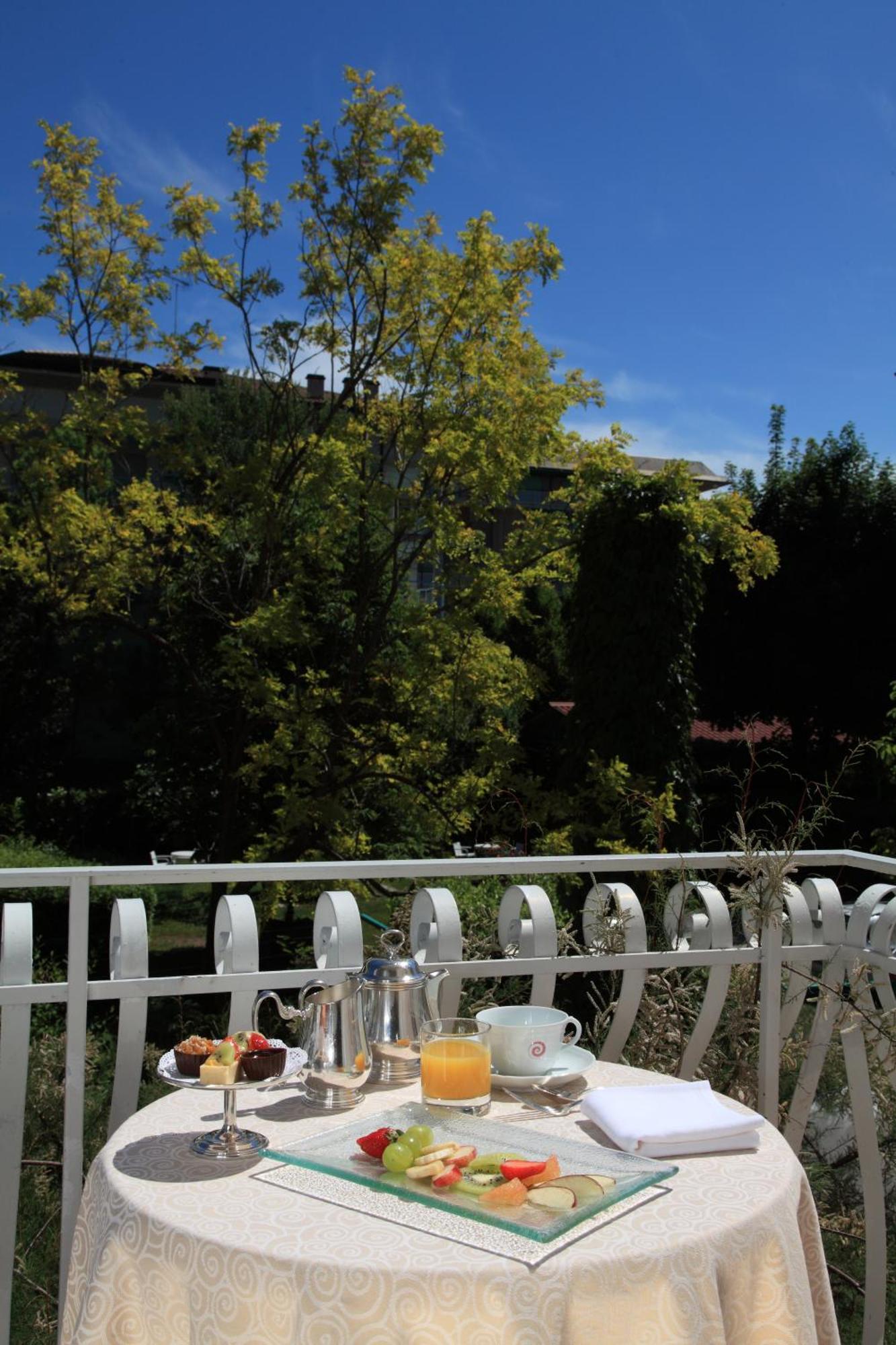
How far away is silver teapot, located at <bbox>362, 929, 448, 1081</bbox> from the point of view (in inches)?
72.4

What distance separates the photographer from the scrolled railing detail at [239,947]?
2.03 metres

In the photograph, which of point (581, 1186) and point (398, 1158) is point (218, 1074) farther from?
point (581, 1186)

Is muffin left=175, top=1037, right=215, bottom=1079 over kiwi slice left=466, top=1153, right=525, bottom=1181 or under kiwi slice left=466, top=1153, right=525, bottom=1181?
over

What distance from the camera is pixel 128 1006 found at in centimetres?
198

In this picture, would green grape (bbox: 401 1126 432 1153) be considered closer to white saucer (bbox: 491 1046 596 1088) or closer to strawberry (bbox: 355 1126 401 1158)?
strawberry (bbox: 355 1126 401 1158)

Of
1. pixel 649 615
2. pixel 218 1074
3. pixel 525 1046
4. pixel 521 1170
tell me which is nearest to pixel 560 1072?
pixel 525 1046

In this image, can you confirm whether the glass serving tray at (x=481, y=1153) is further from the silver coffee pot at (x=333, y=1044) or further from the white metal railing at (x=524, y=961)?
the white metal railing at (x=524, y=961)

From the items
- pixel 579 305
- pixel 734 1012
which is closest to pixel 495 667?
pixel 579 305

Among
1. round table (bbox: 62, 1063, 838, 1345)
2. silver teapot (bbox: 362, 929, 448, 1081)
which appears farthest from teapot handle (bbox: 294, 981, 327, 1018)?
round table (bbox: 62, 1063, 838, 1345)

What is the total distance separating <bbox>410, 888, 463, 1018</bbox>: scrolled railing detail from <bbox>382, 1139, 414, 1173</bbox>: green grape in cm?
71

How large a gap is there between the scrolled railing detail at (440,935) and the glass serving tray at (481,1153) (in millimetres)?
499

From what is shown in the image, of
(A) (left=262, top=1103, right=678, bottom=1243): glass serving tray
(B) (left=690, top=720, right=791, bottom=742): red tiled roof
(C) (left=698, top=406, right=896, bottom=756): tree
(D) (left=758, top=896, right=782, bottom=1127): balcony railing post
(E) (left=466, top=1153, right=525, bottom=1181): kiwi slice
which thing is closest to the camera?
(A) (left=262, top=1103, right=678, bottom=1243): glass serving tray

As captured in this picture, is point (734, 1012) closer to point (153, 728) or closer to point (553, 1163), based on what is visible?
point (553, 1163)

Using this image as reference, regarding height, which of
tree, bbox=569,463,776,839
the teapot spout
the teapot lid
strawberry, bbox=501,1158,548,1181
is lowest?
strawberry, bbox=501,1158,548,1181
